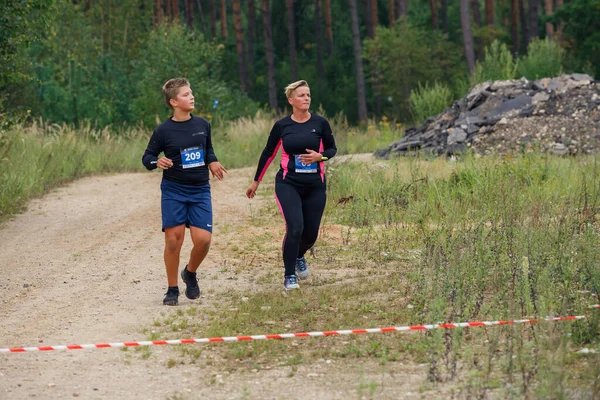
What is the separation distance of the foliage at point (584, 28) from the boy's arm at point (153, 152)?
27866mm

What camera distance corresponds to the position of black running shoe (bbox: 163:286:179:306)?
8.88 metres

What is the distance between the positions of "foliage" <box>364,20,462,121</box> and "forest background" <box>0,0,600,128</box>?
2.2 inches

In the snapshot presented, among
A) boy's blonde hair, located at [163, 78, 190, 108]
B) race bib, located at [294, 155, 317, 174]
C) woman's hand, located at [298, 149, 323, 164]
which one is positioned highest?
boy's blonde hair, located at [163, 78, 190, 108]

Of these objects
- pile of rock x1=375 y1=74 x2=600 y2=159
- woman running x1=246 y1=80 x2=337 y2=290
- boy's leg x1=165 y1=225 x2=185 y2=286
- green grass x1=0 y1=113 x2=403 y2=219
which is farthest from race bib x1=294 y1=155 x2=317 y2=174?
pile of rock x1=375 y1=74 x2=600 y2=159

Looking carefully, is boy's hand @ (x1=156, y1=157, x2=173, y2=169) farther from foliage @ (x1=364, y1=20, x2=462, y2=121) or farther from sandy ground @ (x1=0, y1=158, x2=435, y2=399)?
foliage @ (x1=364, y1=20, x2=462, y2=121)

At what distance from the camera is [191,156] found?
8.70 m

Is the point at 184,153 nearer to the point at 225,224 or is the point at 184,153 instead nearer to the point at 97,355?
the point at 97,355

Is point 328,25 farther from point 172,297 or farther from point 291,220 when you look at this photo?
point 172,297

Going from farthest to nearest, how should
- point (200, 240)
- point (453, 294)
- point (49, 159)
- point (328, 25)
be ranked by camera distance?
point (328, 25) → point (49, 159) → point (200, 240) → point (453, 294)

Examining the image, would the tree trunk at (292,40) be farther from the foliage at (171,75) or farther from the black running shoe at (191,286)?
the black running shoe at (191,286)

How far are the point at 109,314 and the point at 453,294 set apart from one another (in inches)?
109

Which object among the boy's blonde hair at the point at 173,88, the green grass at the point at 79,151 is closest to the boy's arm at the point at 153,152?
the boy's blonde hair at the point at 173,88

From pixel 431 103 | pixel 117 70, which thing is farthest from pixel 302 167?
pixel 117 70

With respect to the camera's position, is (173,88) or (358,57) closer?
(173,88)
